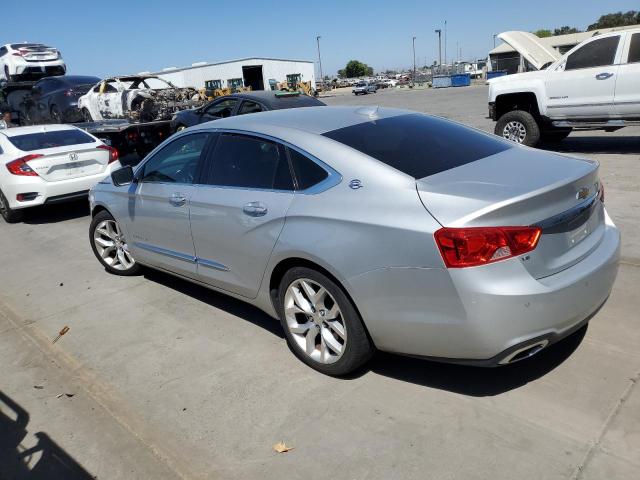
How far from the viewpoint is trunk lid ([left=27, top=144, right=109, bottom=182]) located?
26.8 ft

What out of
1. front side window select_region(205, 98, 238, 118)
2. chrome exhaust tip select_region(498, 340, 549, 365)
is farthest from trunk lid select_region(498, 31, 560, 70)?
chrome exhaust tip select_region(498, 340, 549, 365)

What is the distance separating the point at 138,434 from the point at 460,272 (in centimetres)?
198

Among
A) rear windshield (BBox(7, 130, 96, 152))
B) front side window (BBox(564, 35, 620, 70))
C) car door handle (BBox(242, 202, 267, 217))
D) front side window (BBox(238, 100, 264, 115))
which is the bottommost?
car door handle (BBox(242, 202, 267, 217))

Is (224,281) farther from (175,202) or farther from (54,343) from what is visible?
(54,343)

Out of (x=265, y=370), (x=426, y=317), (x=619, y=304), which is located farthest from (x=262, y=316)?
(x=619, y=304)

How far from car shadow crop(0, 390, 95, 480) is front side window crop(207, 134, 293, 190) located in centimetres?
195

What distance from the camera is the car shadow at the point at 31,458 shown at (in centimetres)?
285

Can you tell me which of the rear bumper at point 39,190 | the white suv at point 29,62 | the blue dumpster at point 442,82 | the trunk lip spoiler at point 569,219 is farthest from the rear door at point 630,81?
the blue dumpster at point 442,82

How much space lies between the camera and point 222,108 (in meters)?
11.1

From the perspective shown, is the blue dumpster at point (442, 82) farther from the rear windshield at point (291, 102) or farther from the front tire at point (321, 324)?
the front tire at point (321, 324)

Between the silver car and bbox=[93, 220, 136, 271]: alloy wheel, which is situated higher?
the silver car

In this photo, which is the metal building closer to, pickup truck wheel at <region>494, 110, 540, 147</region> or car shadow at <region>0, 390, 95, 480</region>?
pickup truck wheel at <region>494, 110, 540, 147</region>

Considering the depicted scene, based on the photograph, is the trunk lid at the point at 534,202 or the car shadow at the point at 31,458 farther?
the car shadow at the point at 31,458

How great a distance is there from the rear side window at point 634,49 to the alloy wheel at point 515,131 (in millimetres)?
1985
